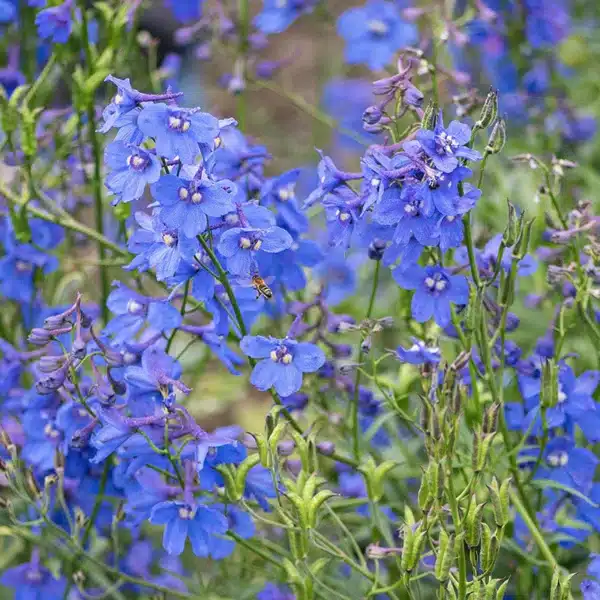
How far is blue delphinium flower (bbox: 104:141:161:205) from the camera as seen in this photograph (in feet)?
5.92

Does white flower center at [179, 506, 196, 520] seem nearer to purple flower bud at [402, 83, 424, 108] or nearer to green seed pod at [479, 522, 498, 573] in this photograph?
green seed pod at [479, 522, 498, 573]

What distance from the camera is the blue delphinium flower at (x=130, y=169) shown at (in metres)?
1.80

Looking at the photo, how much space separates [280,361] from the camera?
6.39 ft

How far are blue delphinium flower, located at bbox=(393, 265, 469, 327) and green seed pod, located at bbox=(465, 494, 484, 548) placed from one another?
464 mm

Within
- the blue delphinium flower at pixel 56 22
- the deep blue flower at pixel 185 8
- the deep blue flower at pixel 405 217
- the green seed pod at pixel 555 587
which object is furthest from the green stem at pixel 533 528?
the deep blue flower at pixel 185 8

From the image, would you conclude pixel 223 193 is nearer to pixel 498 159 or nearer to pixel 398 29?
pixel 398 29

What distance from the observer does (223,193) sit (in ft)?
5.80

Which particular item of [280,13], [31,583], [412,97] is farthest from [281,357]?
[280,13]

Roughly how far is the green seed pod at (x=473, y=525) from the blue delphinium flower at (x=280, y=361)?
0.41m

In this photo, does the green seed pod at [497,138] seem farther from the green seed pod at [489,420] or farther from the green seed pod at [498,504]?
Result: the green seed pod at [498,504]

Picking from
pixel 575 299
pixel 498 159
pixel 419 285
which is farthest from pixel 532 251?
pixel 498 159

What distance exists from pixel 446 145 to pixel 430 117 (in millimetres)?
72

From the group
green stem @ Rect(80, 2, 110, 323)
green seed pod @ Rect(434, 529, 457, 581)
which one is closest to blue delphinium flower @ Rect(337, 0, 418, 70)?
green stem @ Rect(80, 2, 110, 323)

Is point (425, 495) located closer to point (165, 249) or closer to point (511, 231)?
point (511, 231)
